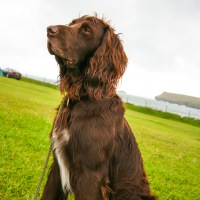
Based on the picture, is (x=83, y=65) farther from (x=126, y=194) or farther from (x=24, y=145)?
(x=24, y=145)

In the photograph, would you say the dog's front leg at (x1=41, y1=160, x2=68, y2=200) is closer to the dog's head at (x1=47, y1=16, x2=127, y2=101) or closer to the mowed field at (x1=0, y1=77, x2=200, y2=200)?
the mowed field at (x1=0, y1=77, x2=200, y2=200)

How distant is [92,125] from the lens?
7.86 ft

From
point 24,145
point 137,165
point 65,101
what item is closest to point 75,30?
point 65,101

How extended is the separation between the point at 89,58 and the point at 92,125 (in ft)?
2.58

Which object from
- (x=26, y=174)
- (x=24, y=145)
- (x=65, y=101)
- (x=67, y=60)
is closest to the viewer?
(x=67, y=60)

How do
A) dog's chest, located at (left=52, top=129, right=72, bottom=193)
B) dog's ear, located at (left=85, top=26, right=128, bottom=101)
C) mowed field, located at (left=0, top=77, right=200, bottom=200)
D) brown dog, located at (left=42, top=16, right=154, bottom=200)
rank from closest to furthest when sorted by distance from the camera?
brown dog, located at (left=42, top=16, right=154, bottom=200) < dog's chest, located at (left=52, top=129, right=72, bottom=193) < dog's ear, located at (left=85, top=26, right=128, bottom=101) < mowed field, located at (left=0, top=77, right=200, bottom=200)

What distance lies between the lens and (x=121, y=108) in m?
2.65

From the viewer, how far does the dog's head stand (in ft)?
8.38

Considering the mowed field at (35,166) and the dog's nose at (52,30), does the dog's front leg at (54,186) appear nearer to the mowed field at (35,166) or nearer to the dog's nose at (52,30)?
the mowed field at (35,166)

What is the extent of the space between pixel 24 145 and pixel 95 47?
124 inches

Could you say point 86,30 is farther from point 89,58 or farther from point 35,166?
point 35,166

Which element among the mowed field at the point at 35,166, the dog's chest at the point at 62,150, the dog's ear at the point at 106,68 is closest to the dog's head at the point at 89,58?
the dog's ear at the point at 106,68

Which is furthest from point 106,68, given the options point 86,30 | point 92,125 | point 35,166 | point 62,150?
point 35,166

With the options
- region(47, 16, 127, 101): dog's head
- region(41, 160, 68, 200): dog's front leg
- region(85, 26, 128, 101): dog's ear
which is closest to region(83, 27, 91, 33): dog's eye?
region(47, 16, 127, 101): dog's head
